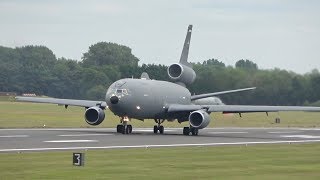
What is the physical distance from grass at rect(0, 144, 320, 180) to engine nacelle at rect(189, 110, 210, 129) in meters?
16.5

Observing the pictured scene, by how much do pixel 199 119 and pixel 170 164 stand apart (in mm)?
27237

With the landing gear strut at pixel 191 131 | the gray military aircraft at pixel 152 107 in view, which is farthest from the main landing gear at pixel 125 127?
the landing gear strut at pixel 191 131

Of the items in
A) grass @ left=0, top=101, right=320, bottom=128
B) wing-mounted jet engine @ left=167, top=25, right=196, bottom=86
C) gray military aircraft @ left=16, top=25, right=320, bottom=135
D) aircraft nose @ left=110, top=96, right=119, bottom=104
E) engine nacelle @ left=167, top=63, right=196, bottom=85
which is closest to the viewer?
aircraft nose @ left=110, top=96, right=119, bottom=104

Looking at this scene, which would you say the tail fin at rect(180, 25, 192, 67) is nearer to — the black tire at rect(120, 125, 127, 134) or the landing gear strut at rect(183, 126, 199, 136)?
the landing gear strut at rect(183, 126, 199, 136)

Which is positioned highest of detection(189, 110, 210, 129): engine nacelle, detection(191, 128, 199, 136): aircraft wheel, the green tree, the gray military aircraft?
the green tree

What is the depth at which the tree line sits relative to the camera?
83688 mm

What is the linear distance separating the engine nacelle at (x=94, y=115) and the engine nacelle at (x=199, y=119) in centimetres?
634

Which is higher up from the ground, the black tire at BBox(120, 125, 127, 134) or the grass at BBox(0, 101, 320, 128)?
the grass at BBox(0, 101, 320, 128)

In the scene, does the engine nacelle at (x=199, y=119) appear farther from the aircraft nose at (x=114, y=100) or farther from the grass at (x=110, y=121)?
the grass at (x=110, y=121)

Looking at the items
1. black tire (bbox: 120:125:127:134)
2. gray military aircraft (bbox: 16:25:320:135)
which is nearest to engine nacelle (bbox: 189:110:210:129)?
gray military aircraft (bbox: 16:25:320:135)

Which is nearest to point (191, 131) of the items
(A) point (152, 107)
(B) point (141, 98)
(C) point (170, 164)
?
(A) point (152, 107)

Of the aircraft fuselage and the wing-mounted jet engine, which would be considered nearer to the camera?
the aircraft fuselage

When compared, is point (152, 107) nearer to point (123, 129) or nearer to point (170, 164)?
point (123, 129)

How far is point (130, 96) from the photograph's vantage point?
59.2 metres
